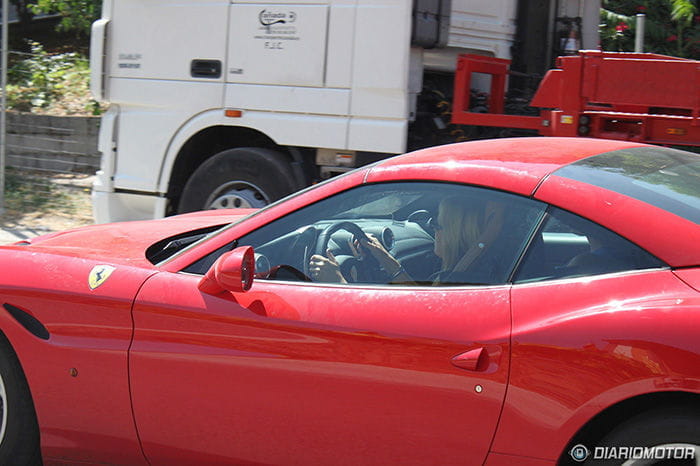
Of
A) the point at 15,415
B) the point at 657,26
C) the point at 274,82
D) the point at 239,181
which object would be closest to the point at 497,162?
the point at 15,415

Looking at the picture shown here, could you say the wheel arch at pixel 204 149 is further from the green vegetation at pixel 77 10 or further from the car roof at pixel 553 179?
the green vegetation at pixel 77 10

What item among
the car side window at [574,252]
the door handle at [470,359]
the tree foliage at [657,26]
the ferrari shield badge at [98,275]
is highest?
the tree foliage at [657,26]

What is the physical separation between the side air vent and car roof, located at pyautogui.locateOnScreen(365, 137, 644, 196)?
1403 millimetres

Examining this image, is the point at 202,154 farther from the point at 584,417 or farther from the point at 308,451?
the point at 584,417

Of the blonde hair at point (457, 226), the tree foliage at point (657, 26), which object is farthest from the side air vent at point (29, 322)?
the tree foliage at point (657, 26)

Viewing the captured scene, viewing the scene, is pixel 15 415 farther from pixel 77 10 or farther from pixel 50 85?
pixel 77 10

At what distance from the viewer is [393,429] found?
2771 millimetres

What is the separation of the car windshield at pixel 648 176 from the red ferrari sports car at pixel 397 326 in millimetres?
12

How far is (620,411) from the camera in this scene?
8.27 ft

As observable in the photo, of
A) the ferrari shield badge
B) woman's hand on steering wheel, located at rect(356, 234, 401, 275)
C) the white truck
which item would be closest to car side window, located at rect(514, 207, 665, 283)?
woman's hand on steering wheel, located at rect(356, 234, 401, 275)

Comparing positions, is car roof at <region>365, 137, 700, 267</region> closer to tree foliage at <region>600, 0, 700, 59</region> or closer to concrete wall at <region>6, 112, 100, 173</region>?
tree foliage at <region>600, 0, 700, 59</region>

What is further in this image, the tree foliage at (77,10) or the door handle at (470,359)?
the tree foliage at (77,10)

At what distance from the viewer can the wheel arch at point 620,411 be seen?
8.01 ft

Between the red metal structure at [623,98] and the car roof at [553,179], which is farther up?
the red metal structure at [623,98]
